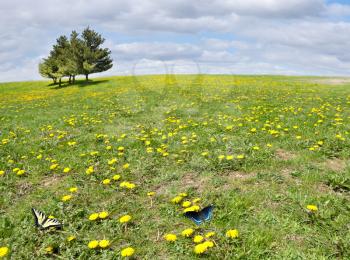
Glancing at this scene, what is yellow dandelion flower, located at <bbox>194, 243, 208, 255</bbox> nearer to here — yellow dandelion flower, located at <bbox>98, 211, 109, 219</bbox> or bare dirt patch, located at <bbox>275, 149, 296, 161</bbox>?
yellow dandelion flower, located at <bbox>98, 211, 109, 219</bbox>

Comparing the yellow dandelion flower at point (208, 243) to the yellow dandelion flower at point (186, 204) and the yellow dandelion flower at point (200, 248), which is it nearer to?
the yellow dandelion flower at point (200, 248)

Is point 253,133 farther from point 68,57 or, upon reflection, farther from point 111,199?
point 68,57

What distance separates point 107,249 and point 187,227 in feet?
4.34

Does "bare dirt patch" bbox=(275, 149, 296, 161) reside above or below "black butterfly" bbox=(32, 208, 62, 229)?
above

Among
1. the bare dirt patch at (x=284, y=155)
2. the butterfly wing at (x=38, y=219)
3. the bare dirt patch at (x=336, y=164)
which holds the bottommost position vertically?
the butterfly wing at (x=38, y=219)

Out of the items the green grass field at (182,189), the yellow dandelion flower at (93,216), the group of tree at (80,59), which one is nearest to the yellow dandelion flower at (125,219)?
the green grass field at (182,189)

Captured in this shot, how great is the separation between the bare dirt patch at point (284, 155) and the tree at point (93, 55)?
160 feet

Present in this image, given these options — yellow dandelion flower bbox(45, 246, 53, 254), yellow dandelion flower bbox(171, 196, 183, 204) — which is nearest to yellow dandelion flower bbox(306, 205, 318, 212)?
yellow dandelion flower bbox(171, 196, 183, 204)

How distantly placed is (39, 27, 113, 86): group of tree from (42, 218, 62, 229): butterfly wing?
50.2 meters

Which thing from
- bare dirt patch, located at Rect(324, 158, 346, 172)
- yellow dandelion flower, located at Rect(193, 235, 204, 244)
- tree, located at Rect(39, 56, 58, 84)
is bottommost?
yellow dandelion flower, located at Rect(193, 235, 204, 244)

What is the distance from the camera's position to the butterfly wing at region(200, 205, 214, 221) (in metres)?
5.21

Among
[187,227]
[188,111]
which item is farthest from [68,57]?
[187,227]

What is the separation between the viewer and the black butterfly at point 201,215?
5184mm

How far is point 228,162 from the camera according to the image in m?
7.67
